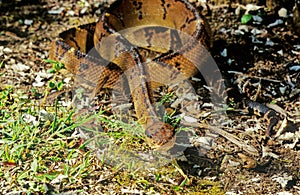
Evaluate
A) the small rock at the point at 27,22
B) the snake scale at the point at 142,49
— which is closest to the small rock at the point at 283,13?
the snake scale at the point at 142,49

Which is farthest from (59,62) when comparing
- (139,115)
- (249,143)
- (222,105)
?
(249,143)

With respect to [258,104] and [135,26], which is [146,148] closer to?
[258,104]

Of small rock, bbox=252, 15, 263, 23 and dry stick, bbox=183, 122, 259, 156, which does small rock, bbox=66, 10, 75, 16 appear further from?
dry stick, bbox=183, 122, 259, 156

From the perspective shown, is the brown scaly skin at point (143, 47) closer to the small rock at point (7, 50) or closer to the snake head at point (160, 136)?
the snake head at point (160, 136)

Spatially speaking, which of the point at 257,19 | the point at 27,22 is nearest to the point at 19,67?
the point at 27,22

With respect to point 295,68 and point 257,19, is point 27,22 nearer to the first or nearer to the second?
point 257,19

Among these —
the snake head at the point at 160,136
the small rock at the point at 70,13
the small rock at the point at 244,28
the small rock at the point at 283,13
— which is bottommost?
the snake head at the point at 160,136
